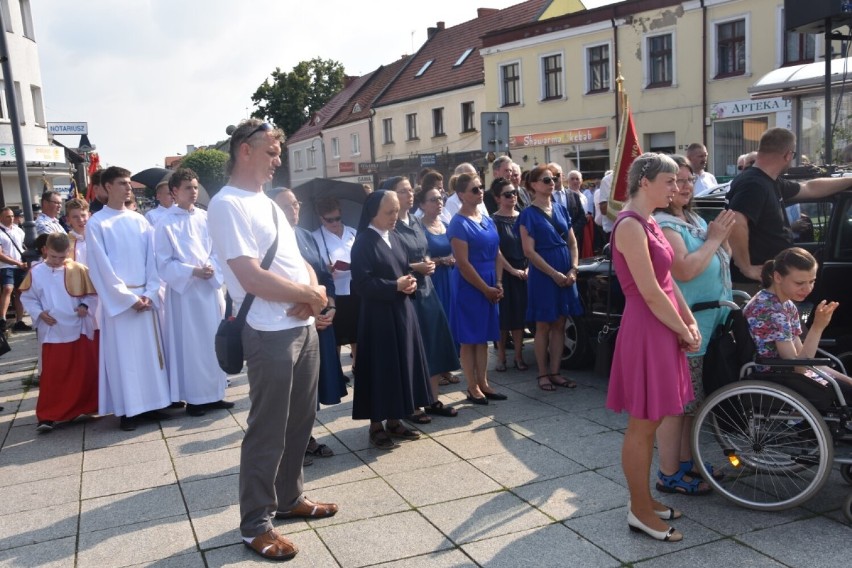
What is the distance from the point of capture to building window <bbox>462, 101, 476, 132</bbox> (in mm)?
35156

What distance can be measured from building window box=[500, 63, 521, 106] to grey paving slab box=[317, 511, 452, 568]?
93.4ft

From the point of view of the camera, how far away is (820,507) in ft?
13.6

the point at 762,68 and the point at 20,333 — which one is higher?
the point at 762,68

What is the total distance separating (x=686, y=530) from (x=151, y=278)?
4764 mm

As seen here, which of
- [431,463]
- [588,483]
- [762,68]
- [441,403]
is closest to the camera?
[588,483]

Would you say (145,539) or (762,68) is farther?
(762,68)

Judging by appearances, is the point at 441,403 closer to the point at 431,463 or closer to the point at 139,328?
the point at 431,463

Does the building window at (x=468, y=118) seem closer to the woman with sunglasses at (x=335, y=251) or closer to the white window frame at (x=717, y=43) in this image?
the white window frame at (x=717, y=43)

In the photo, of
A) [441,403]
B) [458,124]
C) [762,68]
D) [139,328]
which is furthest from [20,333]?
[458,124]

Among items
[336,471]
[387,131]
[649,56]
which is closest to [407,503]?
[336,471]

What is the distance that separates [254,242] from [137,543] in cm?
178

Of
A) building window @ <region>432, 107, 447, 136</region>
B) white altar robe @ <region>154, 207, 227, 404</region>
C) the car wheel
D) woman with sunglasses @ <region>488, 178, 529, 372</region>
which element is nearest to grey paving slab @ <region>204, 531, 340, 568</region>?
white altar robe @ <region>154, 207, 227, 404</region>

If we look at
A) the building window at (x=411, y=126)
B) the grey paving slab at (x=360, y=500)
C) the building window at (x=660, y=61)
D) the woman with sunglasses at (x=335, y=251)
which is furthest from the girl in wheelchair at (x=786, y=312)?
the building window at (x=411, y=126)

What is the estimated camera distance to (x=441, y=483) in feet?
15.6
